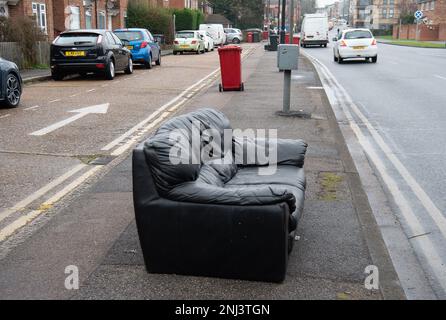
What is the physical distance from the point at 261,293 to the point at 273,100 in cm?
1042

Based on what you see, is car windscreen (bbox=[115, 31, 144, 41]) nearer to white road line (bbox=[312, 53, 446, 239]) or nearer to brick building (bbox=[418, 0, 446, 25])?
white road line (bbox=[312, 53, 446, 239])

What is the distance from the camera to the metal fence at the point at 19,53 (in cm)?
2056

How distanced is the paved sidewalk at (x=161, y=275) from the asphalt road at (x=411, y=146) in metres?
0.40

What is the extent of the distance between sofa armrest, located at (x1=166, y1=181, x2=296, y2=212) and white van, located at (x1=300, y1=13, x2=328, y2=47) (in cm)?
4762

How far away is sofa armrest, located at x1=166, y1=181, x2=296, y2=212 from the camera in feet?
12.5

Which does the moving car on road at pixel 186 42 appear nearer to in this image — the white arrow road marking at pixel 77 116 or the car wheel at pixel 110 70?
the car wheel at pixel 110 70

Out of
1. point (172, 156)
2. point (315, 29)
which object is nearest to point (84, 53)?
point (172, 156)

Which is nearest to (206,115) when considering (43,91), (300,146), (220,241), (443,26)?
(300,146)

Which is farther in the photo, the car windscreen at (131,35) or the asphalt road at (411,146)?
the car windscreen at (131,35)

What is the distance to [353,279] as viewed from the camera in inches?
157

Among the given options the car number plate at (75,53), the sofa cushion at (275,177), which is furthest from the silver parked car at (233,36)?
the sofa cushion at (275,177)

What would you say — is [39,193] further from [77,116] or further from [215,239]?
[77,116]

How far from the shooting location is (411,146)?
352 inches

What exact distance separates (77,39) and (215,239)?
53.4 ft
